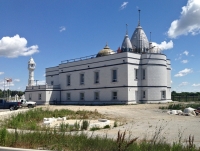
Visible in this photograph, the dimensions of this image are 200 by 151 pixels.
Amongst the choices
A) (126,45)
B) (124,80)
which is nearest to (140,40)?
(126,45)

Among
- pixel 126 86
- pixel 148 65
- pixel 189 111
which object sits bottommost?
pixel 189 111

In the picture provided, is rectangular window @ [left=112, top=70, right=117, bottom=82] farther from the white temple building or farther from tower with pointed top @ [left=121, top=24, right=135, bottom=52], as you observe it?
tower with pointed top @ [left=121, top=24, right=135, bottom=52]

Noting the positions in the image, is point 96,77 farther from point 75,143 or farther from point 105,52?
point 75,143

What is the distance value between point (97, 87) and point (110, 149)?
37762 millimetres

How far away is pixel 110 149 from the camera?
7996 mm

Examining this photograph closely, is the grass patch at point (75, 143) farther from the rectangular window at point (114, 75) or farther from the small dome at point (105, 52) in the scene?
the small dome at point (105, 52)

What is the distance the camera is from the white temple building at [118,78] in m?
41.4

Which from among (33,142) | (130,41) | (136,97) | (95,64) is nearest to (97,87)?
(95,64)

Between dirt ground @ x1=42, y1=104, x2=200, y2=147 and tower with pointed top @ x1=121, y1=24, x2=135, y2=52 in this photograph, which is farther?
tower with pointed top @ x1=121, y1=24, x2=135, y2=52

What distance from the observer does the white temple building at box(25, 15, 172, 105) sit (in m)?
41.4

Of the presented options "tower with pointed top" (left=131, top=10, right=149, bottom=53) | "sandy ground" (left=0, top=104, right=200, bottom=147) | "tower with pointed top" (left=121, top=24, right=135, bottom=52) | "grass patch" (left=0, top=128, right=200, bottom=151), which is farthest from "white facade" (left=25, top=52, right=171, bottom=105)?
"grass patch" (left=0, top=128, right=200, bottom=151)

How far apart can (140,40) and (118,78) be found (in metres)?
9.73

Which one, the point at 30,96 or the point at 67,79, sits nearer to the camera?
the point at 67,79

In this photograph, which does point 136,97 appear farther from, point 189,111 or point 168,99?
point 189,111
